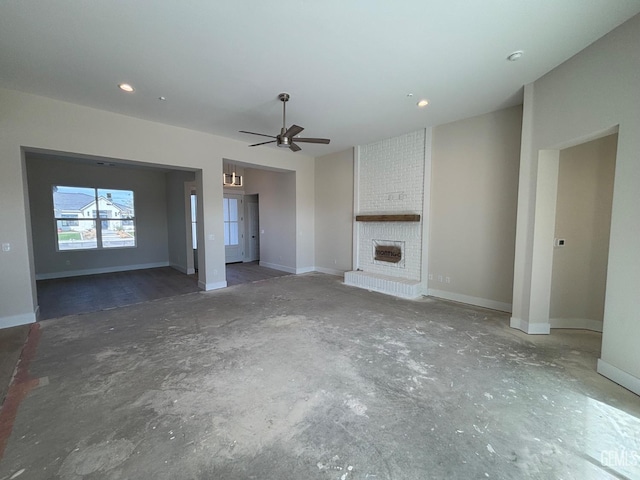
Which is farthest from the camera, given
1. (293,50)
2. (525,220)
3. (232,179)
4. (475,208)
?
(232,179)

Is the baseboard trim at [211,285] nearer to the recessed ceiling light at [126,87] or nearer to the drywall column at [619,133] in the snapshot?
the recessed ceiling light at [126,87]

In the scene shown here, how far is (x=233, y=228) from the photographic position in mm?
8602

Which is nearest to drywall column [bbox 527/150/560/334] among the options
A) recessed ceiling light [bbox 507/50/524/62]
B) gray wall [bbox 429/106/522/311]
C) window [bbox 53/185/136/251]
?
gray wall [bbox 429/106/522/311]

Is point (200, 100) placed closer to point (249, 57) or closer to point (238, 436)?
point (249, 57)

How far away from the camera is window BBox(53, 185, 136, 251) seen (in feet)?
21.9

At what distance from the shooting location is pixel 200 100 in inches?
146

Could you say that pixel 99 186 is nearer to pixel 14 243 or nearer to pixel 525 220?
pixel 14 243

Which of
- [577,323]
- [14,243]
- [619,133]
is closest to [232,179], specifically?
[14,243]

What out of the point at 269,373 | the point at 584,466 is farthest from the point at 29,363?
the point at 584,466

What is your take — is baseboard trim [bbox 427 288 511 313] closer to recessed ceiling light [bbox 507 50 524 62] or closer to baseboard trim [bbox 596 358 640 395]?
baseboard trim [bbox 596 358 640 395]

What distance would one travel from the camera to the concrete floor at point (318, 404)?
60.8 inches

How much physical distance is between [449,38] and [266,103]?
2.42 m

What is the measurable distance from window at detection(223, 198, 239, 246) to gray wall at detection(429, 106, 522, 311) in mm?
6155

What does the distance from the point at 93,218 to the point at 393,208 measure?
7.90 meters
